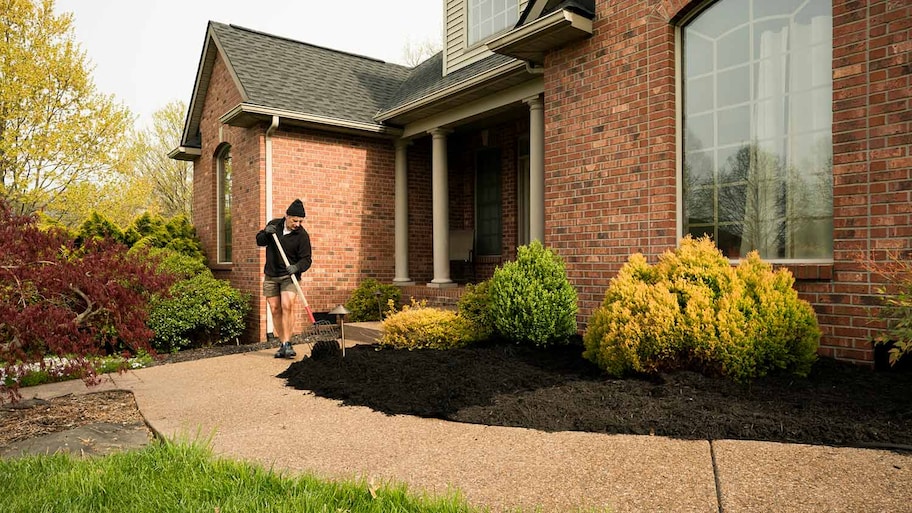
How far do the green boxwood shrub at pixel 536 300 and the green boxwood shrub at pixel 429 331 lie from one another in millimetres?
759

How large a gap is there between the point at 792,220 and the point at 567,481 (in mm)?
3540

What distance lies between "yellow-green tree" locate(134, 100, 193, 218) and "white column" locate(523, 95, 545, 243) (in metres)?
20.4

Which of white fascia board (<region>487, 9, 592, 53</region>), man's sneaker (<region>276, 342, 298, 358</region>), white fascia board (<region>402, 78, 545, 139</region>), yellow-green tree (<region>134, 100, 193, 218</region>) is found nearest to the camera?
white fascia board (<region>487, 9, 592, 53</region>)

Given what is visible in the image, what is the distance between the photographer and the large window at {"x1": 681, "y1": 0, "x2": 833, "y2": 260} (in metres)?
4.87

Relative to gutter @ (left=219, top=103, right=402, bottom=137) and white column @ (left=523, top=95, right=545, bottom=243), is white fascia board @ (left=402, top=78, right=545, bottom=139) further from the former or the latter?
gutter @ (left=219, top=103, right=402, bottom=137)

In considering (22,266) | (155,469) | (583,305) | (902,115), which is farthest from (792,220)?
A: (22,266)

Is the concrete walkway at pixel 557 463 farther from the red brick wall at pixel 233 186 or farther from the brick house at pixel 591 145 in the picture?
the red brick wall at pixel 233 186

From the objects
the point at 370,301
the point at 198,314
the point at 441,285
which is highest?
the point at 441,285

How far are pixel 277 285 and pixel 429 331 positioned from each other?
81.6 inches

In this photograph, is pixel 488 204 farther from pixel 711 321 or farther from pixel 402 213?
pixel 711 321

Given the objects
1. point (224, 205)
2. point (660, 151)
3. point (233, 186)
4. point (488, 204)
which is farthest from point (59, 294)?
point (224, 205)

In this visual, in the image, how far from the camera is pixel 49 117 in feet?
50.4

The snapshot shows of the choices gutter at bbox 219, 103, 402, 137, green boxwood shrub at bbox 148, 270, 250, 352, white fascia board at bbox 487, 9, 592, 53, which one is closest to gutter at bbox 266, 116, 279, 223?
gutter at bbox 219, 103, 402, 137

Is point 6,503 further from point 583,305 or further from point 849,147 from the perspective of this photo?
point 849,147
